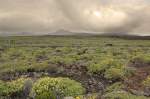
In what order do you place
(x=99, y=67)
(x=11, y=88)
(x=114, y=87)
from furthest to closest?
(x=99, y=67)
(x=114, y=87)
(x=11, y=88)

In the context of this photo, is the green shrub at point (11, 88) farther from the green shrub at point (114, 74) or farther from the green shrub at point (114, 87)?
the green shrub at point (114, 74)

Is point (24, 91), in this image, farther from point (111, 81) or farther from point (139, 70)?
point (139, 70)

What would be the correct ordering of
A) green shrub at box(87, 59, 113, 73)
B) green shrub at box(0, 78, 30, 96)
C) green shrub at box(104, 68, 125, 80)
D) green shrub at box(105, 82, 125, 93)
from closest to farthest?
green shrub at box(0, 78, 30, 96), green shrub at box(105, 82, 125, 93), green shrub at box(104, 68, 125, 80), green shrub at box(87, 59, 113, 73)

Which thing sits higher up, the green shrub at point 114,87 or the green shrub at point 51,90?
the green shrub at point 51,90

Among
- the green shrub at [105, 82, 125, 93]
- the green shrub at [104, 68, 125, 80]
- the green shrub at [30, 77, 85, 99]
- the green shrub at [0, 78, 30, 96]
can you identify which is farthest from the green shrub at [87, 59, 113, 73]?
the green shrub at [0, 78, 30, 96]

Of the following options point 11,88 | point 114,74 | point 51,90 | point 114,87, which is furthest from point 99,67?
point 51,90

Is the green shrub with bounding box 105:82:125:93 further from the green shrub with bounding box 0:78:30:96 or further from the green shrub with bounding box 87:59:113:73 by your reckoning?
the green shrub with bounding box 0:78:30:96

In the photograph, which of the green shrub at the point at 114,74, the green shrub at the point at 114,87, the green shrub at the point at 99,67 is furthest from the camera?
the green shrub at the point at 99,67

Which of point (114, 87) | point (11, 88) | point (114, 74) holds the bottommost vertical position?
point (114, 87)

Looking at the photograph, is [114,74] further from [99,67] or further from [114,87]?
[114,87]

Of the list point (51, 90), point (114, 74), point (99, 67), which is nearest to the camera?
point (51, 90)

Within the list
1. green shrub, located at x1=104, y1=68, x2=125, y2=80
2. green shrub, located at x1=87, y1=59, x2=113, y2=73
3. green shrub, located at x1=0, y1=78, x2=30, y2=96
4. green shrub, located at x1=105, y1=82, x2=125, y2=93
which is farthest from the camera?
green shrub, located at x1=87, y1=59, x2=113, y2=73

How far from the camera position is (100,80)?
99.1 ft

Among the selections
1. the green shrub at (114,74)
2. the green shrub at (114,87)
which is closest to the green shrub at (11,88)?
the green shrub at (114,87)
